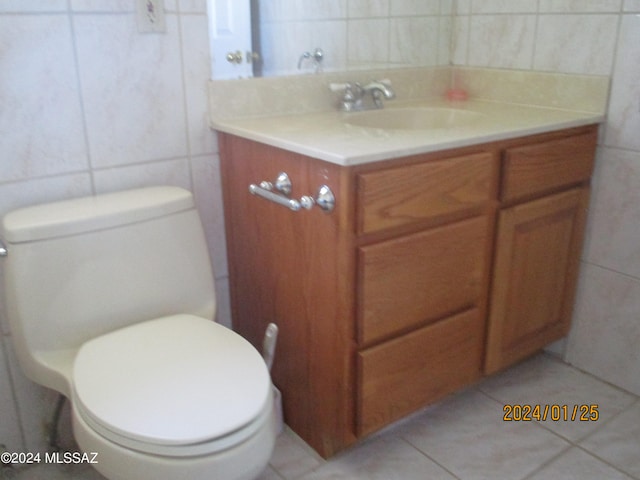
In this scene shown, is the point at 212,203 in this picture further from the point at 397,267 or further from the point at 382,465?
the point at 382,465

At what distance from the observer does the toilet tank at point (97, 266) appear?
1229 mm

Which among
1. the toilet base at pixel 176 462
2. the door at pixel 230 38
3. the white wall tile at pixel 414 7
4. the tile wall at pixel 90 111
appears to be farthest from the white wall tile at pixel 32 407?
the white wall tile at pixel 414 7

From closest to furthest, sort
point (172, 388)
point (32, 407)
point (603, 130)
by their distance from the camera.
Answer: point (172, 388)
point (32, 407)
point (603, 130)

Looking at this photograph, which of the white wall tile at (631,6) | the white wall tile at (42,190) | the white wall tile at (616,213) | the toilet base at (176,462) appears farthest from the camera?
the white wall tile at (616,213)

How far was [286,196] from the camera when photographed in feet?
4.49

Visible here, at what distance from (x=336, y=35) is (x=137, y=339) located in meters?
1.06

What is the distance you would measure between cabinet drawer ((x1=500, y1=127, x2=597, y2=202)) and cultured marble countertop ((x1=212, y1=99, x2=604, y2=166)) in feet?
0.14

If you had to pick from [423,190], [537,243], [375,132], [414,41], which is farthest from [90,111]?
[537,243]

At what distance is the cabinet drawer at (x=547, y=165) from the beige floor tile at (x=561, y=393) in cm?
61

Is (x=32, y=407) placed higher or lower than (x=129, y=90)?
lower

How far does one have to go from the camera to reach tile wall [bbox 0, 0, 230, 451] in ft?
4.21

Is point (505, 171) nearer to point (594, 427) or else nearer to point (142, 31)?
point (594, 427)

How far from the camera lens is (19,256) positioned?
47.6 inches
